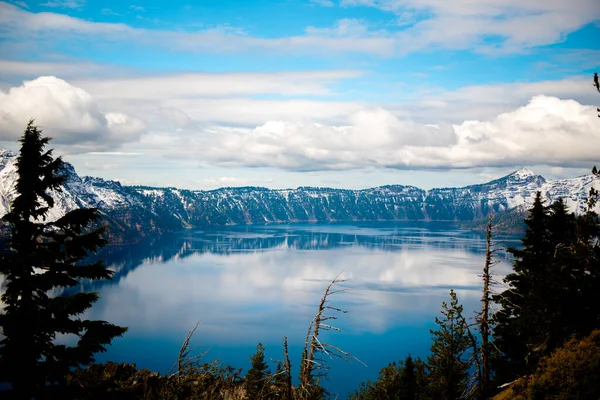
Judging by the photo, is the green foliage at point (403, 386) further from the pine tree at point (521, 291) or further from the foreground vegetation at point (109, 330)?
the foreground vegetation at point (109, 330)

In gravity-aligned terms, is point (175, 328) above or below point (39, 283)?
below

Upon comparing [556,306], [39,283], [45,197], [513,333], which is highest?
[45,197]

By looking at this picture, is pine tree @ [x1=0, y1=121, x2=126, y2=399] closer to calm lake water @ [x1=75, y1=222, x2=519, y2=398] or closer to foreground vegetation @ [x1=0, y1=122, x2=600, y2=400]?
foreground vegetation @ [x1=0, y1=122, x2=600, y2=400]

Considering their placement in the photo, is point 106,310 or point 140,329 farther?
point 106,310

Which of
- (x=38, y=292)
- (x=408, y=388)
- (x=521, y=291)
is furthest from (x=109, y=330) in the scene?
(x=408, y=388)

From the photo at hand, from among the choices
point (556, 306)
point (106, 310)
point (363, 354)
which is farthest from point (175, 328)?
point (556, 306)

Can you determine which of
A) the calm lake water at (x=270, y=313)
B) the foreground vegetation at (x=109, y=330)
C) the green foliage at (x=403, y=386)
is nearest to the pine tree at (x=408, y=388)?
the green foliage at (x=403, y=386)

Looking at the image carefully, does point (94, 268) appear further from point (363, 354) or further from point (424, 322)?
point (424, 322)

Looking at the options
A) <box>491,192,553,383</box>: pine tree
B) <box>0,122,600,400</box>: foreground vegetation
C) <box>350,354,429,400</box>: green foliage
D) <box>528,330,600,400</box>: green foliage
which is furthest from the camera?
<box>350,354,429,400</box>: green foliage

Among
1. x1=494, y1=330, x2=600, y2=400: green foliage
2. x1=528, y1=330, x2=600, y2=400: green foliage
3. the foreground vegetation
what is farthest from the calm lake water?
x1=528, y1=330, x2=600, y2=400: green foliage
